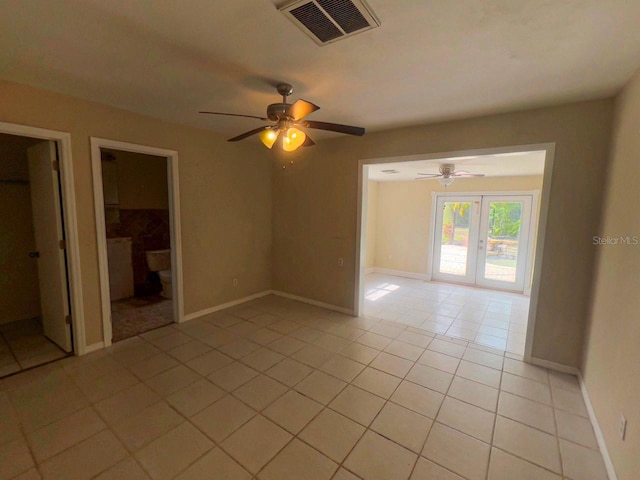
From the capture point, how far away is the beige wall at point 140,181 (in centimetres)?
453

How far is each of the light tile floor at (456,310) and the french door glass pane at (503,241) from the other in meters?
0.49

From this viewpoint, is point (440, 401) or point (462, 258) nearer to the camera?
point (440, 401)

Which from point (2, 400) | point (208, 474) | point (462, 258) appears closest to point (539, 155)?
point (462, 258)

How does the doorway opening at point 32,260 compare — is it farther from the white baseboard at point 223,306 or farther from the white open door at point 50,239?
the white baseboard at point 223,306

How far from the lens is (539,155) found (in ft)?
12.1

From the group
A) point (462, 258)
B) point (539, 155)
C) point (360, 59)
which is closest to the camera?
point (360, 59)

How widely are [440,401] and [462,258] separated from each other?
186 inches

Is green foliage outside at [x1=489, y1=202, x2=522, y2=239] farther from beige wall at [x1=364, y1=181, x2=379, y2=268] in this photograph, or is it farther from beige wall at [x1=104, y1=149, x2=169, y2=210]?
beige wall at [x1=104, y1=149, x2=169, y2=210]

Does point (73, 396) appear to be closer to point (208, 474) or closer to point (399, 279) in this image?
point (208, 474)

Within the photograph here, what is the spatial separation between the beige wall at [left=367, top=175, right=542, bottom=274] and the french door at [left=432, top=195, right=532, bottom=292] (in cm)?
22

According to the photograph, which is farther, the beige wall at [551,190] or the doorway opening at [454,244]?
the doorway opening at [454,244]

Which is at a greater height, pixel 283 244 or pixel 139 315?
pixel 283 244

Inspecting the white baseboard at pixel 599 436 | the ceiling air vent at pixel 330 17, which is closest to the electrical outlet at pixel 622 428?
the white baseboard at pixel 599 436

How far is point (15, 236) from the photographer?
3496 mm
